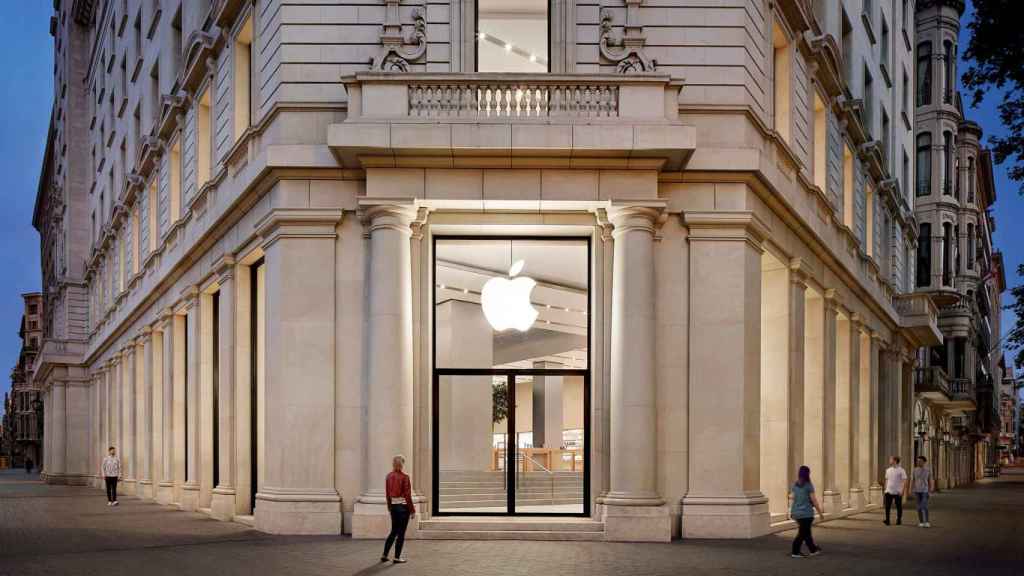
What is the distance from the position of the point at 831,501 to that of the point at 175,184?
66.0ft

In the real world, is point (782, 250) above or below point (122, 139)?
below

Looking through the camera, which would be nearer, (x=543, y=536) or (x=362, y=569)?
(x=362, y=569)

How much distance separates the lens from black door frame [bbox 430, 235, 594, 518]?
1992cm

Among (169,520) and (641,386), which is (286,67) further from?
(169,520)

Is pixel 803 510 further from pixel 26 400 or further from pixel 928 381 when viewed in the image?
pixel 26 400

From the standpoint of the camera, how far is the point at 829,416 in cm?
2741

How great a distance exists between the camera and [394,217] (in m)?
19.3

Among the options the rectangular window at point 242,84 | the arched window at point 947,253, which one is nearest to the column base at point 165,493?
the rectangular window at point 242,84

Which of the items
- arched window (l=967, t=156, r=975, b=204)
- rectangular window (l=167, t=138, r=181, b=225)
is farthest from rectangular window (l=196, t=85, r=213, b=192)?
arched window (l=967, t=156, r=975, b=204)

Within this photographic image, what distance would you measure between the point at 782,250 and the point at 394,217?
27.9ft

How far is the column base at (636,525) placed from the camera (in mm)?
18594

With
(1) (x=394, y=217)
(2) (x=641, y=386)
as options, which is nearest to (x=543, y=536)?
(2) (x=641, y=386)

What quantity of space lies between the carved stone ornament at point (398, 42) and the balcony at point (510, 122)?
90 centimetres

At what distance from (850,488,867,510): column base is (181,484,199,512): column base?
17.5 metres
